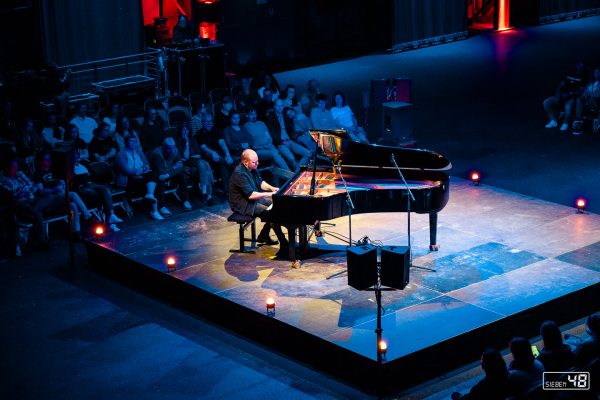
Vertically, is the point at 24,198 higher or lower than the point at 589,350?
higher

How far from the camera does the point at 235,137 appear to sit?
1287 cm

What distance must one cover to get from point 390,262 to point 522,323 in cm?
161

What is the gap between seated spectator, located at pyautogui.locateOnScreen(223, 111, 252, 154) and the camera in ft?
42.2

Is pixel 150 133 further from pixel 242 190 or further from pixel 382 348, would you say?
pixel 382 348

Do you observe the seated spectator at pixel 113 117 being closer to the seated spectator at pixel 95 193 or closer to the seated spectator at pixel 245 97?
the seated spectator at pixel 95 193

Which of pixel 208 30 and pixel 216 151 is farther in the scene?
pixel 208 30

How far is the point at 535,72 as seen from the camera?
19016 mm

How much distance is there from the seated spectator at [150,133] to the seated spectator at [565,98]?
619cm

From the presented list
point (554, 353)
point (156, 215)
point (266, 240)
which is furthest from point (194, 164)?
point (554, 353)

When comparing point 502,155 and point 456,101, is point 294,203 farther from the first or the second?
point 456,101

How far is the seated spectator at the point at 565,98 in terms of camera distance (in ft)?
50.9

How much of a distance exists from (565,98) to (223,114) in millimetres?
5520

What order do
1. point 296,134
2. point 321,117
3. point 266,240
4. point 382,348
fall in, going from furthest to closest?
point 321,117 → point 296,134 → point 266,240 → point 382,348

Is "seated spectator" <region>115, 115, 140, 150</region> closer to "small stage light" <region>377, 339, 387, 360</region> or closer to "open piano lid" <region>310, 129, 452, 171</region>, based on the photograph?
"open piano lid" <region>310, 129, 452, 171</region>
